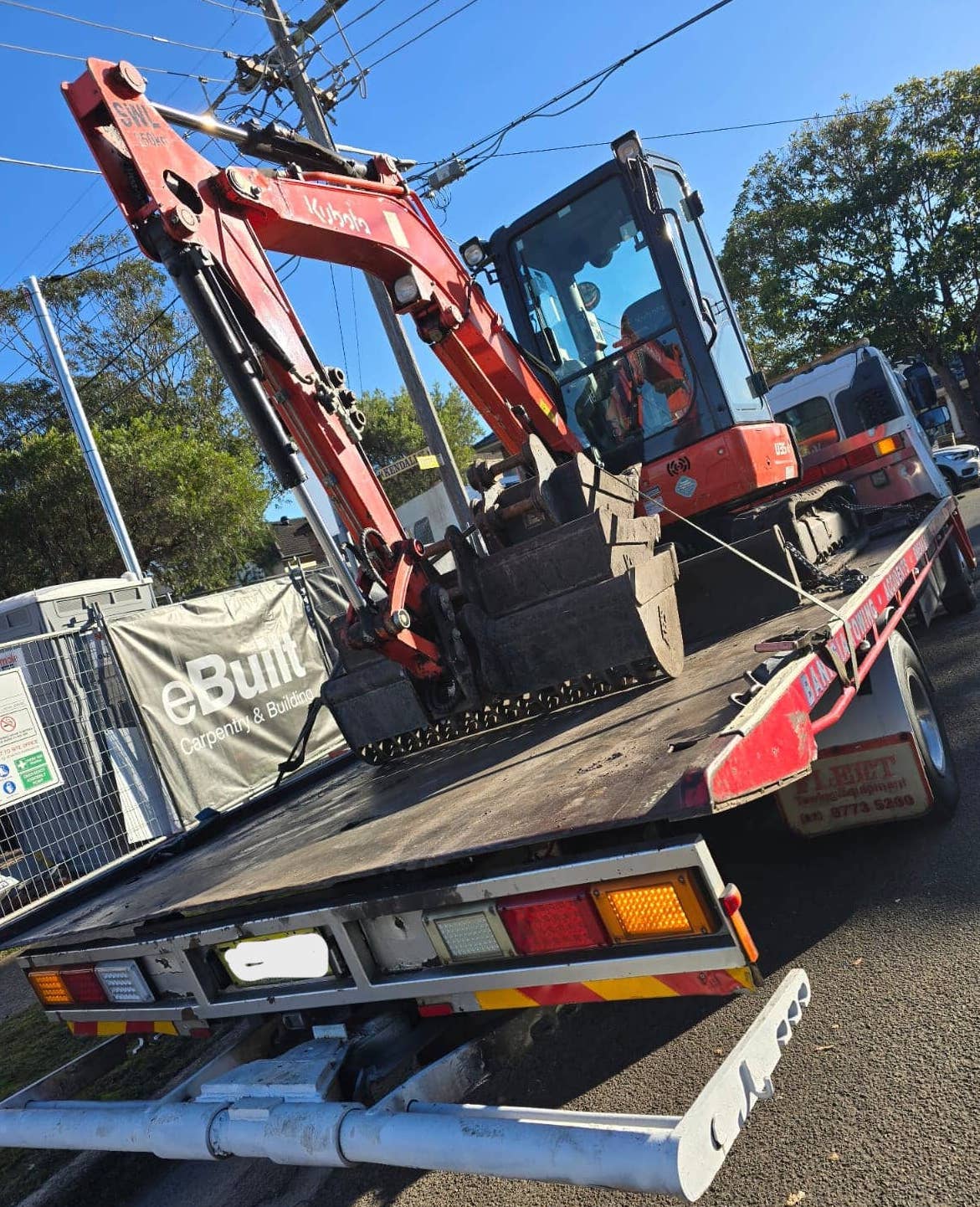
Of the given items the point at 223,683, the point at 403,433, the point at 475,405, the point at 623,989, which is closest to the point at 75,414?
the point at 223,683

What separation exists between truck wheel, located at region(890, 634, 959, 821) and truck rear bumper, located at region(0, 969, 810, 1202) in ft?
6.80

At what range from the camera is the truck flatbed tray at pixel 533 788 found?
234cm

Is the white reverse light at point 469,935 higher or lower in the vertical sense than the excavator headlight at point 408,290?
lower

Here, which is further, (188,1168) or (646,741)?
(188,1168)

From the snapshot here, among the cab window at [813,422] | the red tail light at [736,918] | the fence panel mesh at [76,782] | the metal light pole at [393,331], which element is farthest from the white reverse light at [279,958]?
the metal light pole at [393,331]

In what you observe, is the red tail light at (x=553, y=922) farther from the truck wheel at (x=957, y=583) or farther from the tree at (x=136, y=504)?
the tree at (x=136, y=504)

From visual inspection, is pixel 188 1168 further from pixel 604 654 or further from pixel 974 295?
pixel 974 295

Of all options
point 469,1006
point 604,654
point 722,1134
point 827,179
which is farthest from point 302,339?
point 827,179

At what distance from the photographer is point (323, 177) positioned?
4.51 m

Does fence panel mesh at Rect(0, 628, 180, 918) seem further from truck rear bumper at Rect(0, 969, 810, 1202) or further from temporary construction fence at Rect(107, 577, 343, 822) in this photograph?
truck rear bumper at Rect(0, 969, 810, 1202)

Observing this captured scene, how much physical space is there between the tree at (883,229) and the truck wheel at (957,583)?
66.9 ft

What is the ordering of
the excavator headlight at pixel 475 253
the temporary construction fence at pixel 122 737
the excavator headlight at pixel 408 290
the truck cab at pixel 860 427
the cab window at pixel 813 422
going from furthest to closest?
the cab window at pixel 813 422 < the truck cab at pixel 860 427 < the temporary construction fence at pixel 122 737 < the excavator headlight at pixel 475 253 < the excavator headlight at pixel 408 290

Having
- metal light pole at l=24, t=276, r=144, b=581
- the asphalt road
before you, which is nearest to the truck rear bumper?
the asphalt road

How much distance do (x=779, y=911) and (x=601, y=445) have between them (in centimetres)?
327
